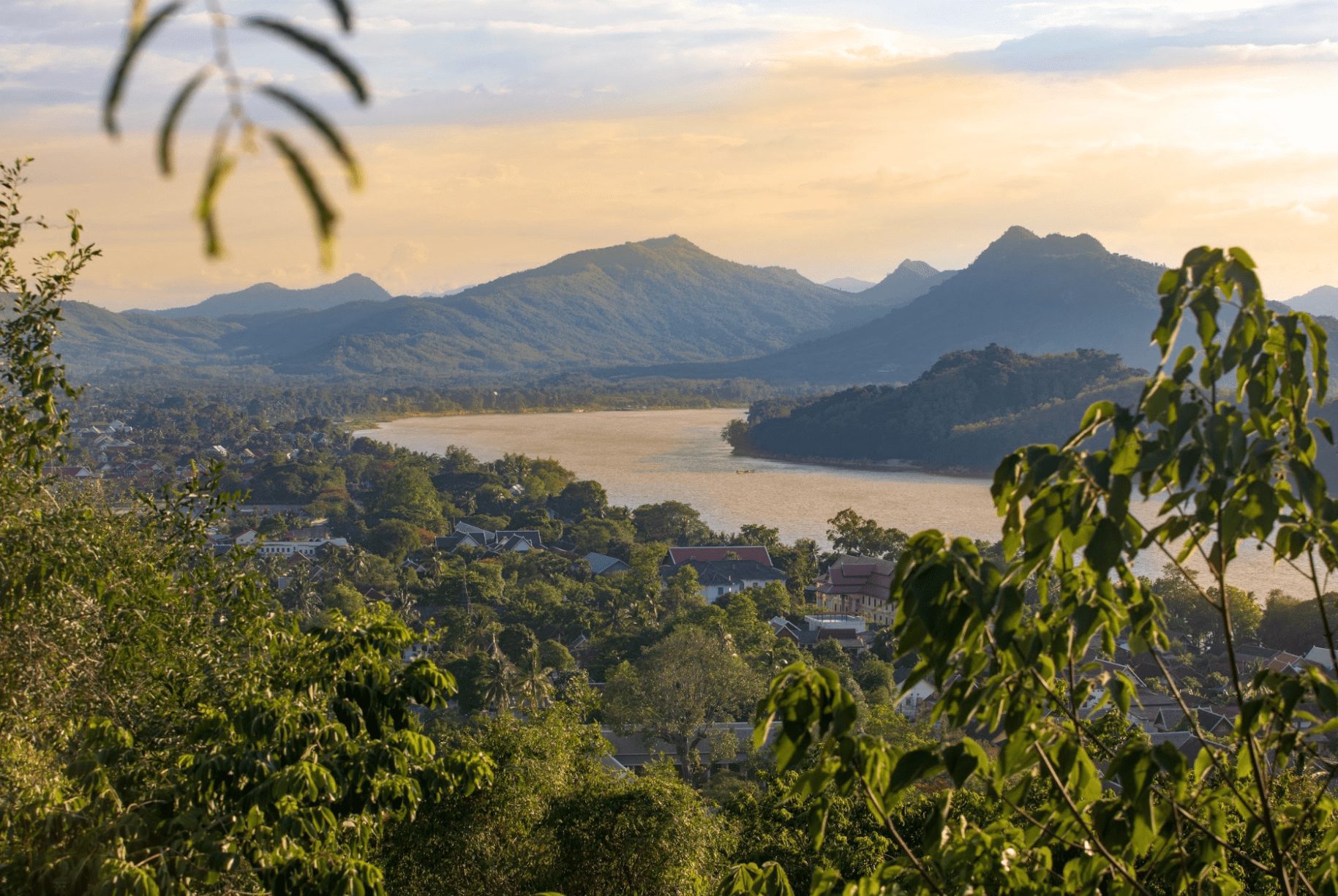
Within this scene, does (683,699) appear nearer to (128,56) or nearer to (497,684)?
(497,684)

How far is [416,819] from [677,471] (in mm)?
40106

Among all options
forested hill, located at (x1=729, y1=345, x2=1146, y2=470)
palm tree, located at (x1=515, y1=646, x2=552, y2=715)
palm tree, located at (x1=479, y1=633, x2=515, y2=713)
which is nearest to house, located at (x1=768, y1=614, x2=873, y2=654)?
palm tree, located at (x1=515, y1=646, x2=552, y2=715)

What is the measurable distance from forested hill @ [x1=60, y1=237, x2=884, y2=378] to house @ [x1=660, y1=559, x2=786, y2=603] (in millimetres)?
99353

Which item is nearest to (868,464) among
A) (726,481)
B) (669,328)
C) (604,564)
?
(726,481)

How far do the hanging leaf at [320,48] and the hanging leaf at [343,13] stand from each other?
0.15ft

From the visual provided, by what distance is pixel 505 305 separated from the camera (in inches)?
6742

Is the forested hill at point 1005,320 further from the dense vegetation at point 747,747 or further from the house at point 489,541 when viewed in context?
the dense vegetation at point 747,747

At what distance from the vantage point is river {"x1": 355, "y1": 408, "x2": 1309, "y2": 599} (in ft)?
109

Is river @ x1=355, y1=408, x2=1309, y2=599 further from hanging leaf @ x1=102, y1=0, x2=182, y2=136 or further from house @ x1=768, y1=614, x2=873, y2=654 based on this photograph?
hanging leaf @ x1=102, y1=0, x2=182, y2=136

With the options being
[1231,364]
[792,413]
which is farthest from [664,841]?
[792,413]

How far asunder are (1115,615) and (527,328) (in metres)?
165

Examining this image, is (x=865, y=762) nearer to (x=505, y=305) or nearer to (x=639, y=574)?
(x=639, y=574)

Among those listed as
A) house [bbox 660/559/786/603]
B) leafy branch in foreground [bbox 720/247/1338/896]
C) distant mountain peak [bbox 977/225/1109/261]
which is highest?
distant mountain peak [bbox 977/225/1109/261]

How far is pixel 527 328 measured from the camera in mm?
164375
